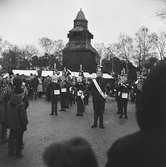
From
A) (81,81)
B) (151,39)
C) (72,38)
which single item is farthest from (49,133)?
(151,39)

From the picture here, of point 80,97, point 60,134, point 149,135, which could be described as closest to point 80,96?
point 80,97

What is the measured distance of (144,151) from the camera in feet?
7.68

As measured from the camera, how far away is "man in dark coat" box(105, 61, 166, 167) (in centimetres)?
234

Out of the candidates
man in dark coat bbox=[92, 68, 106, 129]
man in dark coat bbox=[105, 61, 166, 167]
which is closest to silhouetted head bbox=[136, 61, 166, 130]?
man in dark coat bbox=[105, 61, 166, 167]

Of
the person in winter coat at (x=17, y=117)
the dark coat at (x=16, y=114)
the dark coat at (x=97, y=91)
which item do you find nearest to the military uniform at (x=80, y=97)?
the dark coat at (x=97, y=91)

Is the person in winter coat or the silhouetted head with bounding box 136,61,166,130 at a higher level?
the silhouetted head with bounding box 136,61,166,130

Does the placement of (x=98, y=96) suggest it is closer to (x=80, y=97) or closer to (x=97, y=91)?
(x=97, y=91)

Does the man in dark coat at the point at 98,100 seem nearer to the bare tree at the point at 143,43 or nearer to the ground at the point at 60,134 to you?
the ground at the point at 60,134

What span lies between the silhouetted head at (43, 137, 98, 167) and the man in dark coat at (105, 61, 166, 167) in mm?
341

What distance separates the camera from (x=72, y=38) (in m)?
70.0

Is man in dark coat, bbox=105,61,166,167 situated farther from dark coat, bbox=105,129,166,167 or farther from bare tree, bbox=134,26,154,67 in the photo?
bare tree, bbox=134,26,154,67

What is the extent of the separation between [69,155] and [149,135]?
2.07 ft

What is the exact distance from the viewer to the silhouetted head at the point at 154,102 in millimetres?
2352

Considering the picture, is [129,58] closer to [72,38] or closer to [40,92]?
[72,38]
